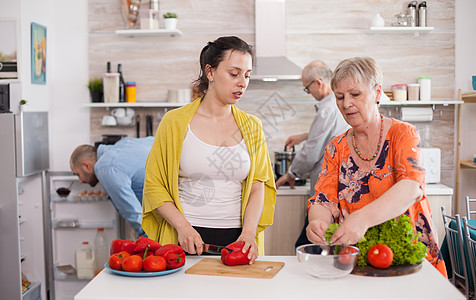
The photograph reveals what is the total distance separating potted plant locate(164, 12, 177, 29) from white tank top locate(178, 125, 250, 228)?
2.26 metres

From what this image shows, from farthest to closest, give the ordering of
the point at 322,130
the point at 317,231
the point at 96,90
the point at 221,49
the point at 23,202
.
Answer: the point at 96,90 < the point at 23,202 < the point at 322,130 < the point at 221,49 < the point at 317,231

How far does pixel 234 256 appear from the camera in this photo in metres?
1.72

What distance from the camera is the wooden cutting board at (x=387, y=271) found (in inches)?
62.4

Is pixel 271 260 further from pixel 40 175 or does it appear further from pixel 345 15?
pixel 345 15

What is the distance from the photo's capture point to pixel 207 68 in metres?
2.03

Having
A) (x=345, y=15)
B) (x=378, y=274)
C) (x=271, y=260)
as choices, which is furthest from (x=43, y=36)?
(x=378, y=274)

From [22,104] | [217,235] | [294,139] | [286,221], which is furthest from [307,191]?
[22,104]

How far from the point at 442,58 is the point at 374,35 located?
563 millimetres

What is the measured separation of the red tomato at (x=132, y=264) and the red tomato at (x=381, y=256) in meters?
0.70

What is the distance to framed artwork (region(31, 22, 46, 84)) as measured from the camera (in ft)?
12.6

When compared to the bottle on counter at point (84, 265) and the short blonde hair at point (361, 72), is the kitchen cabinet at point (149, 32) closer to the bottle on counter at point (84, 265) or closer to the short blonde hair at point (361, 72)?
the bottle on counter at point (84, 265)

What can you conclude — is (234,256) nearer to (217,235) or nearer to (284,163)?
(217,235)

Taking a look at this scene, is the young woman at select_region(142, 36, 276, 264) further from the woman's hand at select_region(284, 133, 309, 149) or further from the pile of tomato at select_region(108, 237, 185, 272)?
the woman's hand at select_region(284, 133, 309, 149)

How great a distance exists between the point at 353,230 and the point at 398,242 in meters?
0.15
